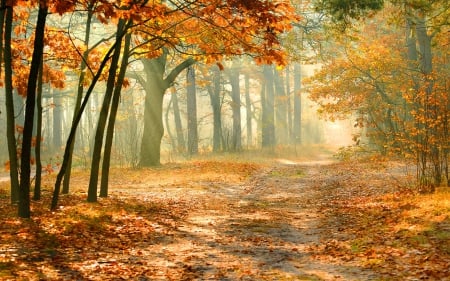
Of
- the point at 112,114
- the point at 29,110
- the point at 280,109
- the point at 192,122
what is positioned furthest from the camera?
Answer: the point at 280,109

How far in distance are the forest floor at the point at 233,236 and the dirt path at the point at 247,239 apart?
0.06 feet

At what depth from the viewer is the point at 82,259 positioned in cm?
704

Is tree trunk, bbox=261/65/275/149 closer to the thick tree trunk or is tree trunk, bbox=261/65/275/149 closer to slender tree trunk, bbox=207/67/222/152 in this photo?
slender tree trunk, bbox=207/67/222/152

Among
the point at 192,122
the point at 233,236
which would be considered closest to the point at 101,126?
the point at 233,236

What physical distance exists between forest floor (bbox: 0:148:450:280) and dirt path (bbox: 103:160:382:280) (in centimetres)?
2

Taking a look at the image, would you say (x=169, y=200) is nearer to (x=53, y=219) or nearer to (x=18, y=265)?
(x=53, y=219)

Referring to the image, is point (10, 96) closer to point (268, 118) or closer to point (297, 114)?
point (268, 118)

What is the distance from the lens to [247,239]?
8.77m

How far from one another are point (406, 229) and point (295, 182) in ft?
30.3

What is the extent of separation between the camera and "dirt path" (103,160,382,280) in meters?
6.48

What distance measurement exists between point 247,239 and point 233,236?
13.7 inches

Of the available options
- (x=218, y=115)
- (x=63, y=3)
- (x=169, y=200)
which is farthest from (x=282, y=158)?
(x=63, y=3)

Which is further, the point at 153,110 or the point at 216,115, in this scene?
the point at 216,115

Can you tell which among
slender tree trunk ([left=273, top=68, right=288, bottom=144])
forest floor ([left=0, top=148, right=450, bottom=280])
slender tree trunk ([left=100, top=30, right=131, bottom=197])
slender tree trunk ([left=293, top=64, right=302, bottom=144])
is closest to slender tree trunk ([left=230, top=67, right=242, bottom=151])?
slender tree trunk ([left=273, top=68, right=288, bottom=144])
